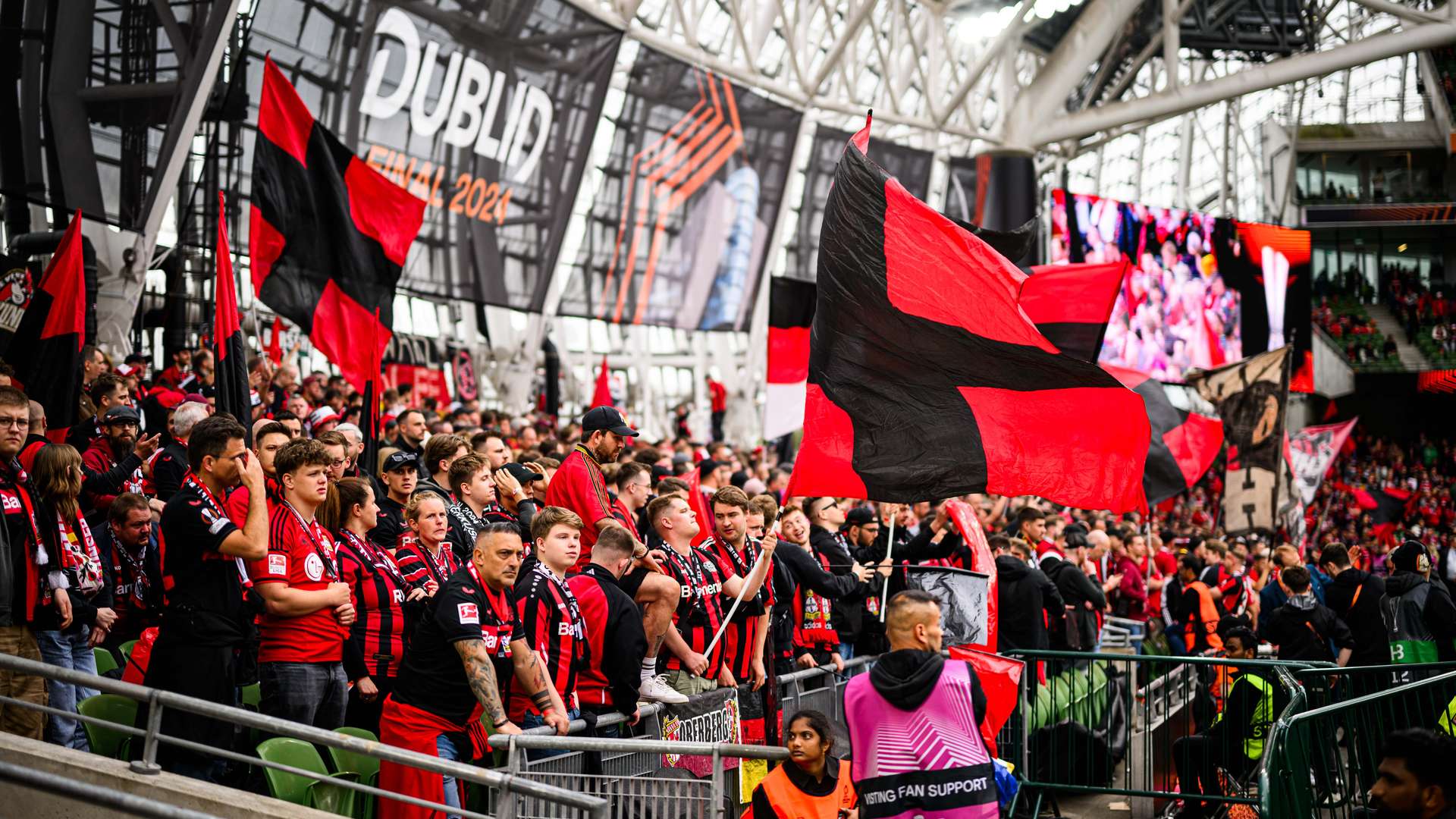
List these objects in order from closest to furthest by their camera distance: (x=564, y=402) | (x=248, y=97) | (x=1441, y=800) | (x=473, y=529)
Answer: (x=1441, y=800), (x=473, y=529), (x=248, y=97), (x=564, y=402)

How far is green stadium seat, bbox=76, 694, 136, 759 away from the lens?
605 cm

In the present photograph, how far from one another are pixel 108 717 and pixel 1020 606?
6.16 m

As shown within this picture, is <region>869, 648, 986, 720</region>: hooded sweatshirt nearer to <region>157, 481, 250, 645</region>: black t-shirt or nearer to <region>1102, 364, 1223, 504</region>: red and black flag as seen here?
<region>157, 481, 250, 645</region>: black t-shirt

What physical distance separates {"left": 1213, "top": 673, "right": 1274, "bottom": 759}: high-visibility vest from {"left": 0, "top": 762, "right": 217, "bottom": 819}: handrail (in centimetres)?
703

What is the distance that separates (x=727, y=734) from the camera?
7.27 meters

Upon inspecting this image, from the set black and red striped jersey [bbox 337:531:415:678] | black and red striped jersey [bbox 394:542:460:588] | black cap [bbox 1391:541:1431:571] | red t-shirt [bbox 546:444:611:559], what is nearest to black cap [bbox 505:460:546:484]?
red t-shirt [bbox 546:444:611:559]

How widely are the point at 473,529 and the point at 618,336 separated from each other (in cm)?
3191

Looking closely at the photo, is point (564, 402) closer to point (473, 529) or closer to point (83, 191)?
point (83, 191)

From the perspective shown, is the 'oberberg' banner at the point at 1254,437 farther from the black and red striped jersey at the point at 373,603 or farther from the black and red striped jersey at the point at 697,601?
the black and red striped jersey at the point at 373,603

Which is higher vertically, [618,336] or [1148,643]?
[618,336]

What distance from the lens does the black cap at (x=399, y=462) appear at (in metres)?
7.55

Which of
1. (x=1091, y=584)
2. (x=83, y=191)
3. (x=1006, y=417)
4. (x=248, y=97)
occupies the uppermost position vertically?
(x=248, y=97)

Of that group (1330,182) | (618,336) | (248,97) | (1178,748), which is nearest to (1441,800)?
(1178,748)

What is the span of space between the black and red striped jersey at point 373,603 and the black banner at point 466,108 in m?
9.20
